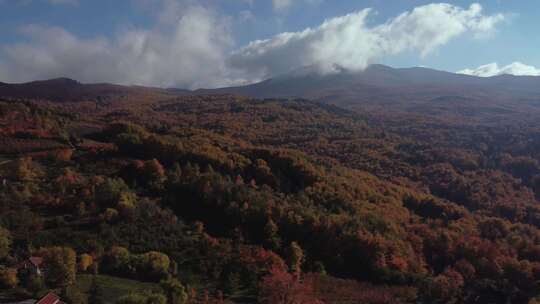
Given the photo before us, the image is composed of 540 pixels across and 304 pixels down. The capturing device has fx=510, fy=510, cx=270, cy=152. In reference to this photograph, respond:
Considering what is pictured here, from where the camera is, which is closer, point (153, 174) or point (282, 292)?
point (282, 292)

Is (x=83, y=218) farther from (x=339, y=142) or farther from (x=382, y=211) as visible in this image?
(x=339, y=142)

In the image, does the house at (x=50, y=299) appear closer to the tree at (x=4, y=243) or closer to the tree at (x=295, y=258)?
the tree at (x=4, y=243)

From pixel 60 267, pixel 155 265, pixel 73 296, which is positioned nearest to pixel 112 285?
pixel 155 265

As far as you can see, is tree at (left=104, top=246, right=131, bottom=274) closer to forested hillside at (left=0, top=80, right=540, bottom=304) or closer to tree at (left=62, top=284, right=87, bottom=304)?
forested hillside at (left=0, top=80, right=540, bottom=304)

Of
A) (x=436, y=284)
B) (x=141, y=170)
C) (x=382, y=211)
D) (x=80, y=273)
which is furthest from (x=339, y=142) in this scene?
(x=80, y=273)

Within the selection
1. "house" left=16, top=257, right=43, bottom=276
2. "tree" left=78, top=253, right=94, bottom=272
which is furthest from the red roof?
"tree" left=78, top=253, right=94, bottom=272

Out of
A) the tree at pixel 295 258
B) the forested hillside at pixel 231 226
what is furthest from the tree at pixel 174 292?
the tree at pixel 295 258

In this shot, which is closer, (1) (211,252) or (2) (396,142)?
(1) (211,252)

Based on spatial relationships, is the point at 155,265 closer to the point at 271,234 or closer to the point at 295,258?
the point at 295,258
